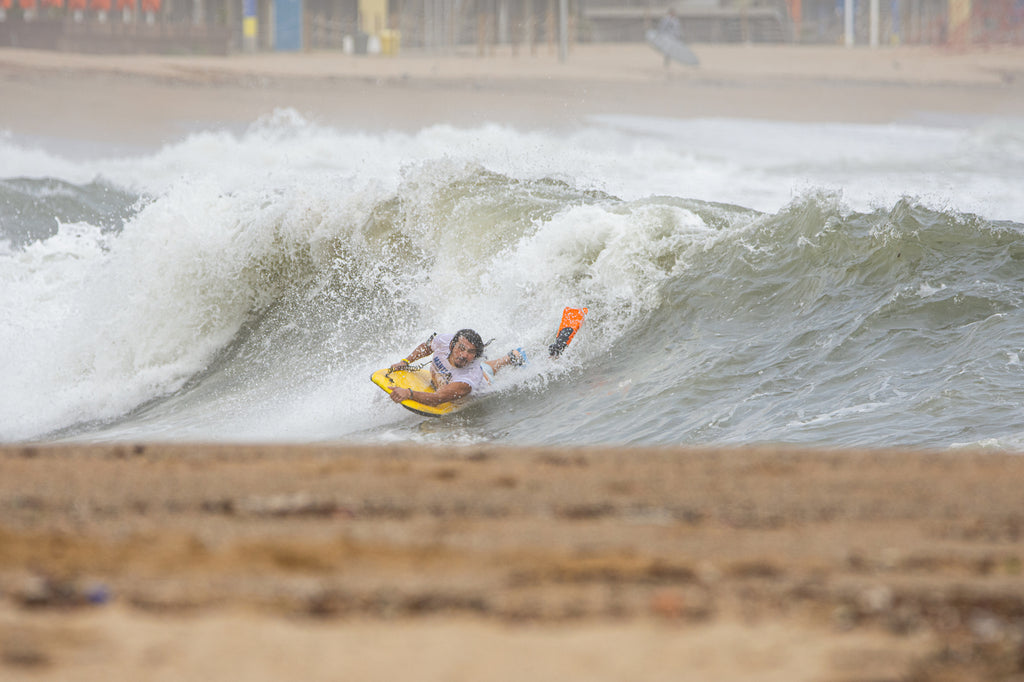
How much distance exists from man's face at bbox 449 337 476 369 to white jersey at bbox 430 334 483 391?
6 cm

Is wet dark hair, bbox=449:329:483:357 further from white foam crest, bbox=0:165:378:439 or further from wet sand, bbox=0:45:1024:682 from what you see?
wet sand, bbox=0:45:1024:682

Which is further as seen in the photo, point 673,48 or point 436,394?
point 673,48

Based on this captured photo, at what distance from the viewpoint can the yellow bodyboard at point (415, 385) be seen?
26.7 ft

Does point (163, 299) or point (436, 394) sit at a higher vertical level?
point (163, 299)

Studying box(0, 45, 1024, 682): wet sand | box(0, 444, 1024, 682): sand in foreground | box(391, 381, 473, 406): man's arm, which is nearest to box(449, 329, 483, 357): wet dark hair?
box(391, 381, 473, 406): man's arm

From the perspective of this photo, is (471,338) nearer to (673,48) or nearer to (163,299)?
(163,299)

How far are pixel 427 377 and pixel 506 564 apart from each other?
5.73 metres

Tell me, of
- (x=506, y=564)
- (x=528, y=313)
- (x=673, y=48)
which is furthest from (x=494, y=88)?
(x=506, y=564)

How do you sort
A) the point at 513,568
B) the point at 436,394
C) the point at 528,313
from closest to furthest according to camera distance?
the point at 513,568 → the point at 436,394 → the point at 528,313

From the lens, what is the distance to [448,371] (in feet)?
27.4

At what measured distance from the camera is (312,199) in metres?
11.5

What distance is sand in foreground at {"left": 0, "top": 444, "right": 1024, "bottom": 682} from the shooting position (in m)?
2.40

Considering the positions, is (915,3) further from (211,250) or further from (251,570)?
(251,570)

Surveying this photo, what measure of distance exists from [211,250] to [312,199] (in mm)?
1224
